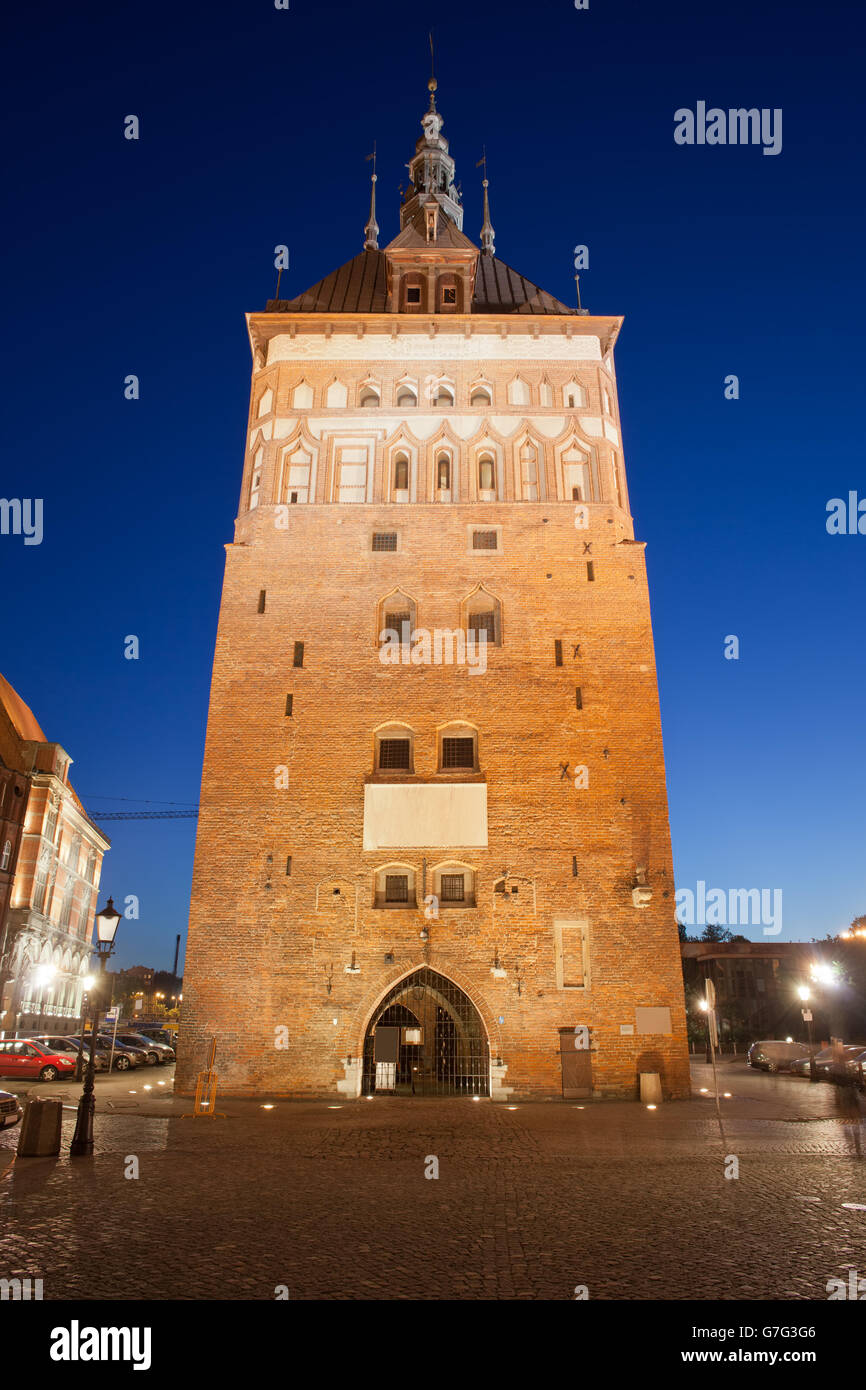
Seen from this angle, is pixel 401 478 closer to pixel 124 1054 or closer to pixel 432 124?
pixel 432 124

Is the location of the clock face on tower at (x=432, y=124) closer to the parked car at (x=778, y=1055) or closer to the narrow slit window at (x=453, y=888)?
the narrow slit window at (x=453, y=888)

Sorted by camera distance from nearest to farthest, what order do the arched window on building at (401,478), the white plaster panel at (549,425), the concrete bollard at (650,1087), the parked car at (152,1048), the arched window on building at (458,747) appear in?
the concrete bollard at (650,1087) < the arched window on building at (458,747) < the arched window on building at (401,478) < the white plaster panel at (549,425) < the parked car at (152,1048)

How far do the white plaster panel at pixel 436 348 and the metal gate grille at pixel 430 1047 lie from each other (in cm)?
1879

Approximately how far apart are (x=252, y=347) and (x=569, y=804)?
1859 cm

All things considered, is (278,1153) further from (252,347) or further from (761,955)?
(761,955)

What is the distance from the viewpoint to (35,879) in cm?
4316

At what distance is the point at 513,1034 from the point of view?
2112 cm

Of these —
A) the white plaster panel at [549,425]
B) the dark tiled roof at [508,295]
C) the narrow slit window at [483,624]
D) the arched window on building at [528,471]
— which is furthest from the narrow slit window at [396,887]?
the dark tiled roof at [508,295]

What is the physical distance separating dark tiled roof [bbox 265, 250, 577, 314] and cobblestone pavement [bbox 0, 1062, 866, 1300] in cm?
2478

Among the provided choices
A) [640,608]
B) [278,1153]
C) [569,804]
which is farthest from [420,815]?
[278,1153]

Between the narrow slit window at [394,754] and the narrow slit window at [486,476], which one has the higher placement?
the narrow slit window at [486,476]

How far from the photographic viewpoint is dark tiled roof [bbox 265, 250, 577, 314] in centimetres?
2956

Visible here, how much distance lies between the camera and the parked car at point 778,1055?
114 feet
